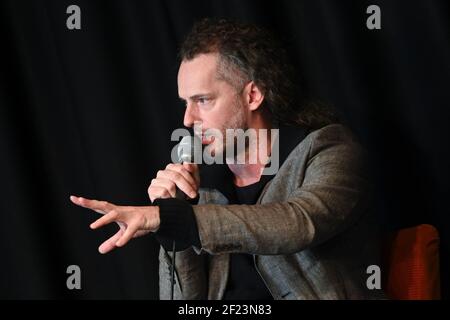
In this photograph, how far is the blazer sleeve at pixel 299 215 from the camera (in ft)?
4.88

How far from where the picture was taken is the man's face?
190 centimetres

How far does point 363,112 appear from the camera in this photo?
7.14 feet

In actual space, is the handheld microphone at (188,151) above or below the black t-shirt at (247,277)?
above

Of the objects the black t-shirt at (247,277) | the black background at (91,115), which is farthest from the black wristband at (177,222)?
the black background at (91,115)

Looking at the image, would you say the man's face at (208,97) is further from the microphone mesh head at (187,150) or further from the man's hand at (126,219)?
the man's hand at (126,219)

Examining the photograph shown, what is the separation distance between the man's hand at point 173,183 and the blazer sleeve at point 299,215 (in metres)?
0.13

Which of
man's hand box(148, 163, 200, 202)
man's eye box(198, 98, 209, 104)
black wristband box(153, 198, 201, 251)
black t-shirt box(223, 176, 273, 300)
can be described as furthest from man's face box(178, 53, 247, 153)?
black wristband box(153, 198, 201, 251)

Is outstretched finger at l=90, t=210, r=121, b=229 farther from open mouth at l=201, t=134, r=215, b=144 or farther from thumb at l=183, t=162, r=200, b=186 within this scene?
open mouth at l=201, t=134, r=215, b=144

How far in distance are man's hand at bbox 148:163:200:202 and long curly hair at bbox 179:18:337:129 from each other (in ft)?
1.20

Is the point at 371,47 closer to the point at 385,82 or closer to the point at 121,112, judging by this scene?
the point at 385,82

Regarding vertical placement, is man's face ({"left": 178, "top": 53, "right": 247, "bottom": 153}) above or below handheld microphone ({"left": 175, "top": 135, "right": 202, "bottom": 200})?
above
